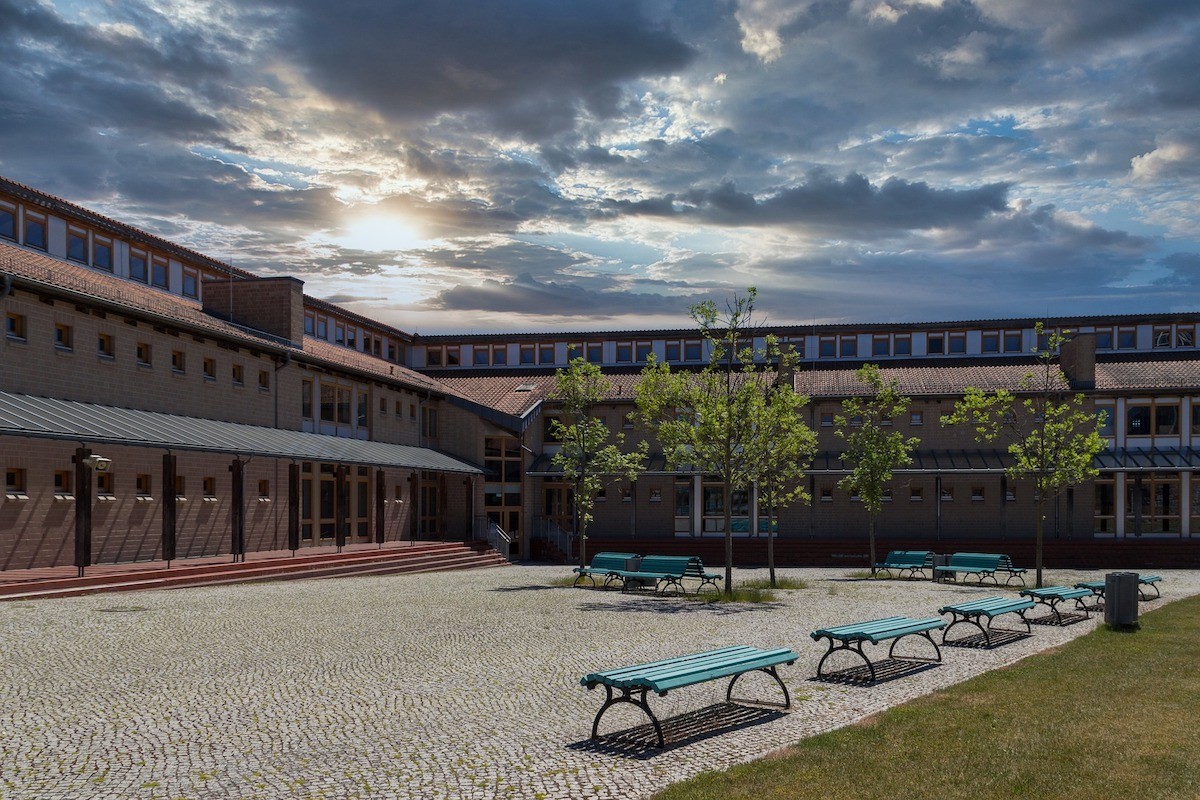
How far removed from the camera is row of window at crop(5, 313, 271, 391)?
2328 centimetres

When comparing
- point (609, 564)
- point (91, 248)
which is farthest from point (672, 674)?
point (91, 248)

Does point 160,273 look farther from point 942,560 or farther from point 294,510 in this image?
point 942,560

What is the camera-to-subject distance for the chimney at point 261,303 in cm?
3575

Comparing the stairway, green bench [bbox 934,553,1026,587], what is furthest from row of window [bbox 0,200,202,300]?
green bench [bbox 934,553,1026,587]

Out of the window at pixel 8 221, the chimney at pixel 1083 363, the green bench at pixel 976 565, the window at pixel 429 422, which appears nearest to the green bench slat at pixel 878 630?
the green bench at pixel 976 565

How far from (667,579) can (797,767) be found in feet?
57.8

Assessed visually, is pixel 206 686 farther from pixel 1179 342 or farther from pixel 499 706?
pixel 1179 342

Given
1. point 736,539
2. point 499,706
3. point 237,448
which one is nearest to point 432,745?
point 499,706

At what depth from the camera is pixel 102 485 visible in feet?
80.9

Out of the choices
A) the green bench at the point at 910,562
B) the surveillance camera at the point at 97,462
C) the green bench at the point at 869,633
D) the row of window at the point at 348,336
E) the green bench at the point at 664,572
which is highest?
the row of window at the point at 348,336

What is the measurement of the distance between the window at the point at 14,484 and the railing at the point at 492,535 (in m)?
18.3

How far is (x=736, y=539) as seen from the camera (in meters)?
42.0

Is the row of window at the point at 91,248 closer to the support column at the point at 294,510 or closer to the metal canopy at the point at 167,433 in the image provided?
the metal canopy at the point at 167,433

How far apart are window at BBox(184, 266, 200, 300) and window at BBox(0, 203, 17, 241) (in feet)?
26.3
